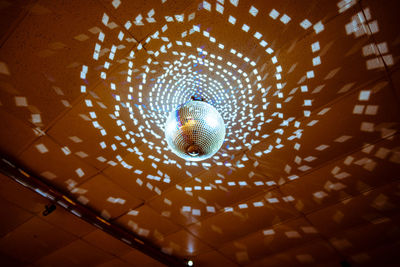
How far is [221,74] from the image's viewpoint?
1.77 m

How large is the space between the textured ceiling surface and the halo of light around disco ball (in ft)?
1.05

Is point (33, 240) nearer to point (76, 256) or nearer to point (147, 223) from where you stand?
point (76, 256)

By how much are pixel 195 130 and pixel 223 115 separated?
504 millimetres

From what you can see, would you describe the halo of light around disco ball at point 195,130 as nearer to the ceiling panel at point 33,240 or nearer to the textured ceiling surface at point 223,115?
the textured ceiling surface at point 223,115

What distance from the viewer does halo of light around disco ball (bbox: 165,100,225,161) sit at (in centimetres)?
152

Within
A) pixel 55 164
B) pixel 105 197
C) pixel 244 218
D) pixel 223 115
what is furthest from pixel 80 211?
pixel 223 115

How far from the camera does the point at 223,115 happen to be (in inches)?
77.5

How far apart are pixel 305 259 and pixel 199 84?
2.38 m

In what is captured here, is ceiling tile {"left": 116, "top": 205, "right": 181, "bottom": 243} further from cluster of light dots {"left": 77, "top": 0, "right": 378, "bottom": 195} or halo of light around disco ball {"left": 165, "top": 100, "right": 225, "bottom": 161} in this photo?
halo of light around disco ball {"left": 165, "top": 100, "right": 225, "bottom": 161}

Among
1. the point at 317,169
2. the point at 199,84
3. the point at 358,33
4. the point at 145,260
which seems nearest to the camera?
the point at 358,33

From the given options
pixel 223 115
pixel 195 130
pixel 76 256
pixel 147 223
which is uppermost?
pixel 223 115

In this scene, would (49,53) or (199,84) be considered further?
(199,84)

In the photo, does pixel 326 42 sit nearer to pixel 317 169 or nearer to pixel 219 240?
pixel 317 169

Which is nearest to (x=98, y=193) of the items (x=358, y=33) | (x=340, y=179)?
(x=340, y=179)
